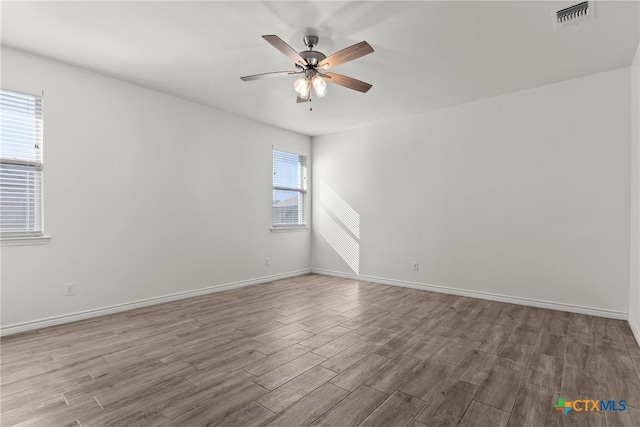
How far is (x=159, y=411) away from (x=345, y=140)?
4.73 m

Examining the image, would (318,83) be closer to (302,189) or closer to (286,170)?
(286,170)

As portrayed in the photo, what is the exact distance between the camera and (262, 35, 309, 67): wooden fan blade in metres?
2.15

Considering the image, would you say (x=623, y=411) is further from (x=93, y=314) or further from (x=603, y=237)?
(x=93, y=314)

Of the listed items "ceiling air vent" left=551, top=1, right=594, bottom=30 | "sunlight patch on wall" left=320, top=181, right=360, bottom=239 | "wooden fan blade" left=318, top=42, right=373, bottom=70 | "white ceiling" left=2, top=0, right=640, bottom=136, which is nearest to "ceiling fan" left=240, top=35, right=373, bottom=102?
"wooden fan blade" left=318, top=42, right=373, bottom=70

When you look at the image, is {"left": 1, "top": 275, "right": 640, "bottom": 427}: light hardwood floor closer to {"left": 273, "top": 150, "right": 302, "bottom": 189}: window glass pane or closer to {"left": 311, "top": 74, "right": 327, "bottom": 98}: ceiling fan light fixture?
{"left": 311, "top": 74, "right": 327, "bottom": 98}: ceiling fan light fixture

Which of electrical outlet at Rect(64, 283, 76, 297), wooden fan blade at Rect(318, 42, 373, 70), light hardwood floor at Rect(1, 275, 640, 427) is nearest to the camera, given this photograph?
light hardwood floor at Rect(1, 275, 640, 427)

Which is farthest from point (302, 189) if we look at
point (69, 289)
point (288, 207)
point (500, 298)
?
point (69, 289)

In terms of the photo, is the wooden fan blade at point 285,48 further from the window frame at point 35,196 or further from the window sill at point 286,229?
the window sill at point 286,229

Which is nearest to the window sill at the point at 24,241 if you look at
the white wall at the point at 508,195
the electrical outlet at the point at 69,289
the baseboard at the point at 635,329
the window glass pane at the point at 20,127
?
the electrical outlet at the point at 69,289

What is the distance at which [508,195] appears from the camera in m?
3.92

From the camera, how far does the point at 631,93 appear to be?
10.4 feet

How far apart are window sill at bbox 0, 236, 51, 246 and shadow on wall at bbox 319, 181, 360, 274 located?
3.98 metres

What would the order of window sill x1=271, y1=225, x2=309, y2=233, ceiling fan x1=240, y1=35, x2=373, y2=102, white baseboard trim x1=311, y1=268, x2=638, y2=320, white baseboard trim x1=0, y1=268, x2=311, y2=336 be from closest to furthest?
ceiling fan x1=240, y1=35, x2=373, y2=102
white baseboard trim x1=0, y1=268, x2=311, y2=336
white baseboard trim x1=311, y1=268, x2=638, y2=320
window sill x1=271, y1=225, x2=309, y2=233

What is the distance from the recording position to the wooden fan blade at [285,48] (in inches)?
84.5
